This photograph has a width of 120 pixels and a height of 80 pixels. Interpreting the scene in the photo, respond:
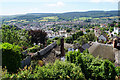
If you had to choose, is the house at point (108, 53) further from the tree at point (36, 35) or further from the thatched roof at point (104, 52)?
the tree at point (36, 35)

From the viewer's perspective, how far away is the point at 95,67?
8172 millimetres

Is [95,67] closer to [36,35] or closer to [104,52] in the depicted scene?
[104,52]

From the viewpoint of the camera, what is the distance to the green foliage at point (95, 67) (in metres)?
7.81

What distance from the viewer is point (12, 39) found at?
13.2 meters

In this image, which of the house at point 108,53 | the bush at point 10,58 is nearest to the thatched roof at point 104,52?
the house at point 108,53

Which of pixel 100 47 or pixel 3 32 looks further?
pixel 100 47

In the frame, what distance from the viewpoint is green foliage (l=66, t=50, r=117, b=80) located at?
7809 mm

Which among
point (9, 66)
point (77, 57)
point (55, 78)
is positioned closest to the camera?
point (55, 78)

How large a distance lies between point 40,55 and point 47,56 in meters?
0.67


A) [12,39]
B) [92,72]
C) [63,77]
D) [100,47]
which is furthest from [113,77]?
[12,39]

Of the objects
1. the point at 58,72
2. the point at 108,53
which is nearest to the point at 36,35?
the point at 108,53

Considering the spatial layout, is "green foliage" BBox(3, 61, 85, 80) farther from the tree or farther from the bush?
the tree

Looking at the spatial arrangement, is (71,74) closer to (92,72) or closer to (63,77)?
(63,77)

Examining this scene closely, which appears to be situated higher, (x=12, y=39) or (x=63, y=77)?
(x=12, y=39)
